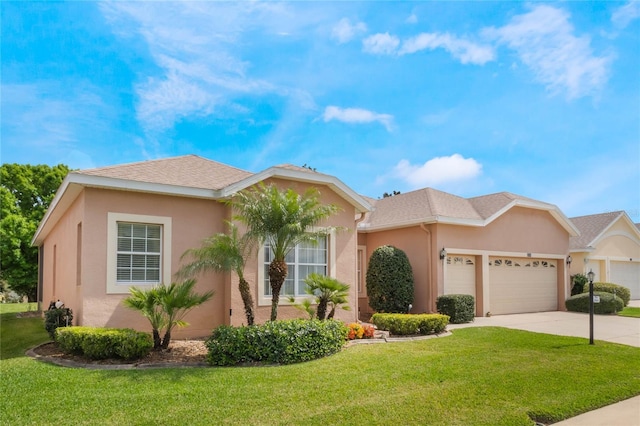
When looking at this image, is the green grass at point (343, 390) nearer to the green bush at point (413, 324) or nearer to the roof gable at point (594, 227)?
the green bush at point (413, 324)

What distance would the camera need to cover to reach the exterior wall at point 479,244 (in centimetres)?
1705

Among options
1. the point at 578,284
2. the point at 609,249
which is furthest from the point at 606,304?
the point at 609,249

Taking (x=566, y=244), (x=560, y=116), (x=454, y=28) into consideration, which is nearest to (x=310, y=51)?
(x=454, y=28)

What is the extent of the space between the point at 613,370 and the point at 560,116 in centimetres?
826

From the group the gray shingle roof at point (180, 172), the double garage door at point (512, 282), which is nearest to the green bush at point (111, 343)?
the gray shingle roof at point (180, 172)

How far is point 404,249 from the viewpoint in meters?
18.2

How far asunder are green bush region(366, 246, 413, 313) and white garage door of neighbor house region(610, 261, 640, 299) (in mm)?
16155

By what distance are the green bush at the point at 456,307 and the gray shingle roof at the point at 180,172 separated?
26.3 ft

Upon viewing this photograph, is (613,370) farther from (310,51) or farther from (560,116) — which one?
(310,51)

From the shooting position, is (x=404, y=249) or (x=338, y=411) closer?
(x=338, y=411)

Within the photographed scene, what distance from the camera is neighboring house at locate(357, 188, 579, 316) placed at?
56.5 feet

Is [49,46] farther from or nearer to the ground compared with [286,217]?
farther from the ground

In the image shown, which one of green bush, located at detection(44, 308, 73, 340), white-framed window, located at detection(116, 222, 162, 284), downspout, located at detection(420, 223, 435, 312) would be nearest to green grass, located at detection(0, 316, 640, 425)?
green bush, located at detection(44, 308, 73, 340)

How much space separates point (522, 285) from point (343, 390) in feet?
49.5
